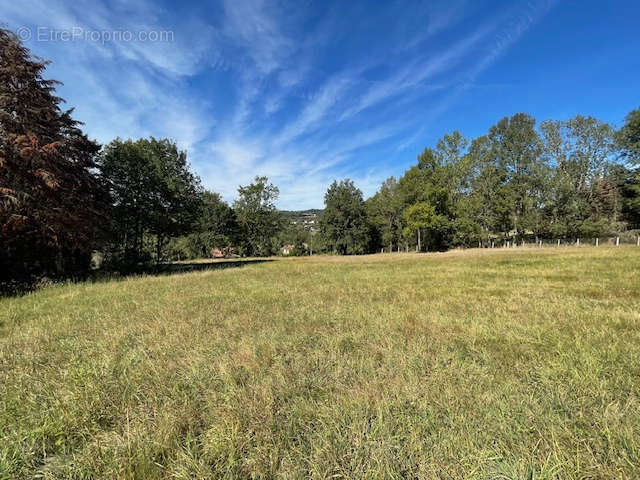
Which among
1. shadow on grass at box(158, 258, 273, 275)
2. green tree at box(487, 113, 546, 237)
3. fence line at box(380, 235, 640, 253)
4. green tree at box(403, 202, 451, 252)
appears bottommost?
shadow on grass at box(158, 258, 273, 275)

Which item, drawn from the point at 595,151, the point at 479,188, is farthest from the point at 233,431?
the point at 595,151

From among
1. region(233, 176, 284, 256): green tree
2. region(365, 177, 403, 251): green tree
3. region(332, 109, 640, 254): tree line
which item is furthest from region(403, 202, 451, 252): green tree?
region(233, 176, 284, 256): green tree

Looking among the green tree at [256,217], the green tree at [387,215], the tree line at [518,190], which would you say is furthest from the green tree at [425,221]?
the green tree at [256,217]

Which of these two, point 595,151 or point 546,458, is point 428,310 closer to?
point 546,458

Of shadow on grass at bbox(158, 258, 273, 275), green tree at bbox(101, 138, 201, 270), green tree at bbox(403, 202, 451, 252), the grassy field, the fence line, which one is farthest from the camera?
green tree at bbox(403, 202, 451, 252)

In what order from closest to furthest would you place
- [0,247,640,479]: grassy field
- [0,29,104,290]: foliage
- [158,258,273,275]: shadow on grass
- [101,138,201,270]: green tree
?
[0,247,640,479]: grassy field < [0,29,104,290]: foliage < [158,258,273,275]: shadow on grass < [101,138,201,270]: green tree

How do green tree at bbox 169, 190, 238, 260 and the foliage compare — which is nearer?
the foliage

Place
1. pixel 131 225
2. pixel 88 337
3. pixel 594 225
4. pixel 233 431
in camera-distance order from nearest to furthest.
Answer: pixel 233 431, pixel 88 337, pixel 131 225, pixel 594 225

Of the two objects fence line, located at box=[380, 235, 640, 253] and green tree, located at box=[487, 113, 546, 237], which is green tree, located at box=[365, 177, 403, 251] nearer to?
fence line, located at box=[380, 235, 640, 253]

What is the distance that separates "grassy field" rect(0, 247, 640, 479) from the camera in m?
1.74

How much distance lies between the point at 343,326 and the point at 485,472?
10.6 feet

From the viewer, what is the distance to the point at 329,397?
8.21 ft

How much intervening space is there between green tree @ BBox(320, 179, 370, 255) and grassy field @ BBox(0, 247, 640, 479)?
148 ft

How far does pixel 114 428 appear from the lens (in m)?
2.19
